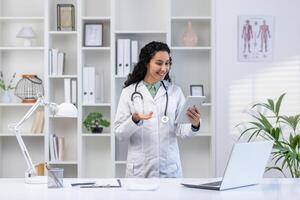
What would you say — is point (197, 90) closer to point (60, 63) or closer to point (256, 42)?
point (256, 42)

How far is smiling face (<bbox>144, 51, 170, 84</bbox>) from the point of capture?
3743 millimetres

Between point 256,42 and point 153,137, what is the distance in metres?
1.92

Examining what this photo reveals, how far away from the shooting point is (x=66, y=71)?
214 inches

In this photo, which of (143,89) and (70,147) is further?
(70,147)

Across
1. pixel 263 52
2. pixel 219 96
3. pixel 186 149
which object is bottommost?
pixel 186 149

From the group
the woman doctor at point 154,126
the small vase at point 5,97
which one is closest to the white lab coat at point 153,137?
the woman doctor at point 154,126

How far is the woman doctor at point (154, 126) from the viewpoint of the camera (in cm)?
371

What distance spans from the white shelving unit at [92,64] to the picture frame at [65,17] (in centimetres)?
7

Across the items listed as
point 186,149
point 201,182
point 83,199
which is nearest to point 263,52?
point 186,149

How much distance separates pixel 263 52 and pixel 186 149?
1.16 m

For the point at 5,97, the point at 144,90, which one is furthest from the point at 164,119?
the point at 5,97

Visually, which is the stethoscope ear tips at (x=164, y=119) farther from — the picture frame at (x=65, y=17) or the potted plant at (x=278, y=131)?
the picture frame at (x=65, y=17)

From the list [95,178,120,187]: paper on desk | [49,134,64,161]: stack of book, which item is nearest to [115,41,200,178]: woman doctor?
[95,178,120,187]: paper on desk

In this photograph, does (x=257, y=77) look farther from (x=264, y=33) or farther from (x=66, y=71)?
(x=66, y=71)
